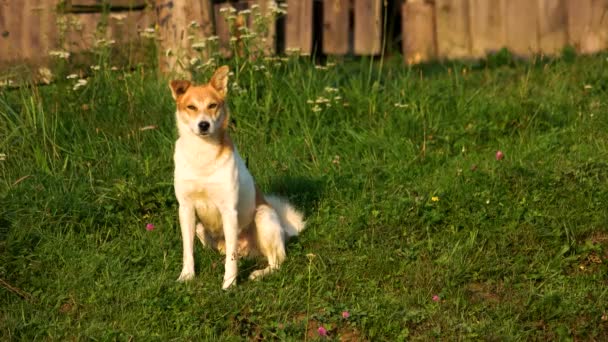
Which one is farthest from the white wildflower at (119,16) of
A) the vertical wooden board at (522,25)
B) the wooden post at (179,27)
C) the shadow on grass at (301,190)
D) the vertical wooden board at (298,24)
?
the vertical wooden board at (522,25)

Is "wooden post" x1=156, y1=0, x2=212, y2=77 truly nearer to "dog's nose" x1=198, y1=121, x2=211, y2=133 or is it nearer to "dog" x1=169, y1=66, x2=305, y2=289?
"dog" x1=169, y1=66, x2=305, y2=289

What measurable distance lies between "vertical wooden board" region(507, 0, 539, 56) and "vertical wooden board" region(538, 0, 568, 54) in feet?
0.19

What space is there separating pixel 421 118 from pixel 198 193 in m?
2.49

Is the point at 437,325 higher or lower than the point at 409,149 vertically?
lower

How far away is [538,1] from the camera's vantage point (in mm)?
10023

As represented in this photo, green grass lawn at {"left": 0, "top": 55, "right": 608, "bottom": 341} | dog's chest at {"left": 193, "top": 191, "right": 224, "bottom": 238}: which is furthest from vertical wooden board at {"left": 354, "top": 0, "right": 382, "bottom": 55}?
dog's chest at {"left": 193, "top": 191, "right": 224, "bottom": 238}

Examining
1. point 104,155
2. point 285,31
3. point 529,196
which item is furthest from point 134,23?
point 529,196

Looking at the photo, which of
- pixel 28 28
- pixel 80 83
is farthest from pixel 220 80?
pixel 28 28

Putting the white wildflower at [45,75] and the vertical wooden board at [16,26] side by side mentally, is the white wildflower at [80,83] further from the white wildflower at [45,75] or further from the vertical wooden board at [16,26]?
the vertical wooden board at [16,26]

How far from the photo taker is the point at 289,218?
5871mm

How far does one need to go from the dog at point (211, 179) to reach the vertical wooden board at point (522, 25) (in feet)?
18.0

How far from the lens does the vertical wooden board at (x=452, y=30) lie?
1012cm

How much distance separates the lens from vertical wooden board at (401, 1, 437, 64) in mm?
10069

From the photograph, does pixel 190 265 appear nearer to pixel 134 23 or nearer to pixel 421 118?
pixel 421 118
